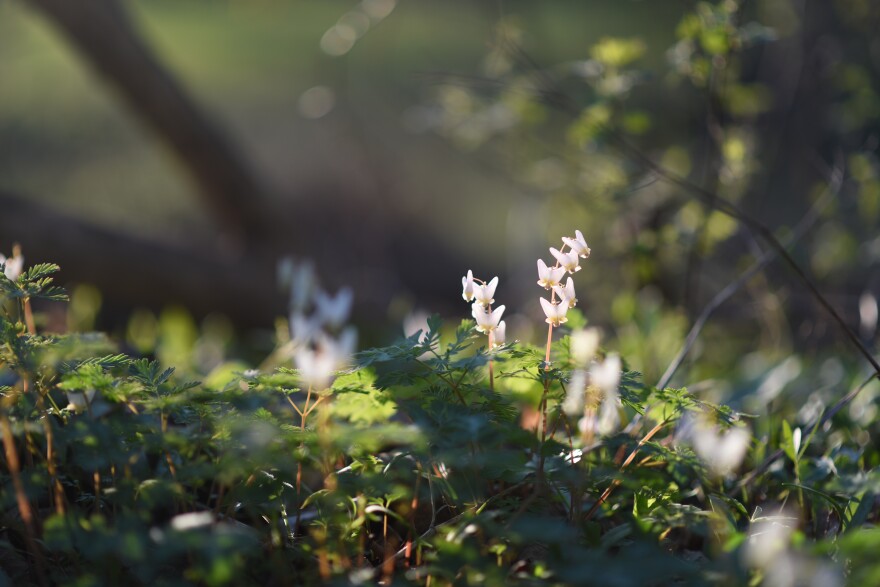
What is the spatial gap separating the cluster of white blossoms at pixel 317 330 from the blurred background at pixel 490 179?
0.40 m

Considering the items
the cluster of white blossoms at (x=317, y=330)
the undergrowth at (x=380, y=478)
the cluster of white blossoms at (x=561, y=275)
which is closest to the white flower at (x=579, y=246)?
the cluster of white blossoms at (x=561, y=275)

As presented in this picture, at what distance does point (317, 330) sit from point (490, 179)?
252 inches

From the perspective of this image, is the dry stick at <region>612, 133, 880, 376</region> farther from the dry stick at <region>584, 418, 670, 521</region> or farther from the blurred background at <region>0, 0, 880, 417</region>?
the dry stick at <region>584, 418, 670, 521</region>

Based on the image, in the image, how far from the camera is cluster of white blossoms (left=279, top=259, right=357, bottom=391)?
3.43 feet

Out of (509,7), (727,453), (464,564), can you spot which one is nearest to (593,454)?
(727,453)

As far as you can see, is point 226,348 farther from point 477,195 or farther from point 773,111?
point 477,195

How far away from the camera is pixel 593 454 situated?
1.27 meters

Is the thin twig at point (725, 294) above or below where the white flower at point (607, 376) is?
below

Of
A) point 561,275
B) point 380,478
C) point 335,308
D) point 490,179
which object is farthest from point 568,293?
point 490,179

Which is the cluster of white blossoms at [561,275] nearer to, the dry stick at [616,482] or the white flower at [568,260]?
the white flower at [568,260]

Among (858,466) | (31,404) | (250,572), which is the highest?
(31,404)

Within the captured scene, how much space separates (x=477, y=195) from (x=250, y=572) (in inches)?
292

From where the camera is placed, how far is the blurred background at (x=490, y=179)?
8.31 feet

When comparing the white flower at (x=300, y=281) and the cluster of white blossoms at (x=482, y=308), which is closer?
the cluster of white blossoms at (x=482, y=308)
